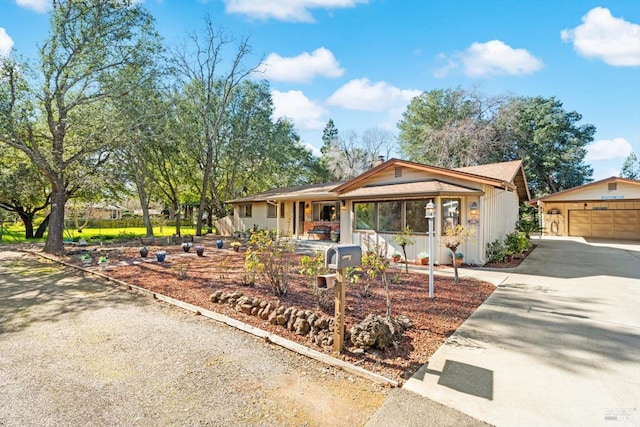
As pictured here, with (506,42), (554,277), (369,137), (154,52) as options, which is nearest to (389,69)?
(506,42)

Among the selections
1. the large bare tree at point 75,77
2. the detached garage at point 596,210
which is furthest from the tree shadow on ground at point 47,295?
the detached garage at point 596,210

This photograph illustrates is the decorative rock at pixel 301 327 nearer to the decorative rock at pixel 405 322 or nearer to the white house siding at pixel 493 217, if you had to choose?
the decorative rock at pixel 405 322

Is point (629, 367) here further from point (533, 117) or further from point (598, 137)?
point (598, 137)

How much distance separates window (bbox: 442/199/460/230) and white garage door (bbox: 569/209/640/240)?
1675 cm

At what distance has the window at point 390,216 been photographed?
10.5m

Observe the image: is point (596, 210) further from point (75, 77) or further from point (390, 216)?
point (75, 77)

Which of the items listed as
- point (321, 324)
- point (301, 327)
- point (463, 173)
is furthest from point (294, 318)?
point (463, 173)

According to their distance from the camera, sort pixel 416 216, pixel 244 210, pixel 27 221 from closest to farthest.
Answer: pixel 416 216 → pixel 27 221 → pixel 244 210

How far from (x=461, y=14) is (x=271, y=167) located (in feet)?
65.0

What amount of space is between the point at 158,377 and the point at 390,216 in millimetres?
8756

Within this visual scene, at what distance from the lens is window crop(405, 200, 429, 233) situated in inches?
394

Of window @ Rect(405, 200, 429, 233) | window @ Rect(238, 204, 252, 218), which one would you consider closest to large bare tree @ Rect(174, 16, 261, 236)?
window @ Rect(238, 204, 252, 218)

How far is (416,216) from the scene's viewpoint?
10133 millimetres

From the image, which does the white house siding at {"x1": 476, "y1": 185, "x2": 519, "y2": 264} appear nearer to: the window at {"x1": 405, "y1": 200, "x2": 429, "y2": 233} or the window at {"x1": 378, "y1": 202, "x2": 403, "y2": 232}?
the window at {"x1": 405, "y1": 200, "x2": 429, "y2": 233}
